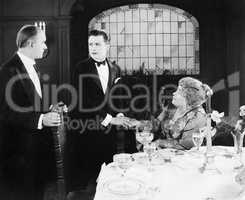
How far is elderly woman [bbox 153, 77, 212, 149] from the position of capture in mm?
3285

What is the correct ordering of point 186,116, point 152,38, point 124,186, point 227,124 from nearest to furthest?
point 124,186 → point 186,116 → point 227,124 → point 152,38

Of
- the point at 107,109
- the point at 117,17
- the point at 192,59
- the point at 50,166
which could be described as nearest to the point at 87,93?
the point at 107,109

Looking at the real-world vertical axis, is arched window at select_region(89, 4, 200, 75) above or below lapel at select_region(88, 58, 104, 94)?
above

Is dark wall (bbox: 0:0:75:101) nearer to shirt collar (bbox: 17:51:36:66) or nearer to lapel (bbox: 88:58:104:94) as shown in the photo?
lapel (bbox: 88:58:104:94)

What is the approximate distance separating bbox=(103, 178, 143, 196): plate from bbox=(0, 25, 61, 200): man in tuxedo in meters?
1.25

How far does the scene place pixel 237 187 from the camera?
2094mm

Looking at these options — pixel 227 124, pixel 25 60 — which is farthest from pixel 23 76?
pixel 227 124

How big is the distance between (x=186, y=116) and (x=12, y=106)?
143cm

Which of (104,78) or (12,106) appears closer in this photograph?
(12,106)

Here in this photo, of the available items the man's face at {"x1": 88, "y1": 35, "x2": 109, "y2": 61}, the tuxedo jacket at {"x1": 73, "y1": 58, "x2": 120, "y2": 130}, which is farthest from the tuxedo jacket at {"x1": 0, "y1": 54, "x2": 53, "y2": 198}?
A: the man's face at {"x1": 88, "y1": 35, "x2": 109, "y2": 61}

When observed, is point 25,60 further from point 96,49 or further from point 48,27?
point 48,27

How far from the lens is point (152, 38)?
5.22 meters

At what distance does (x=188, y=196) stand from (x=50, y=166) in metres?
2.60

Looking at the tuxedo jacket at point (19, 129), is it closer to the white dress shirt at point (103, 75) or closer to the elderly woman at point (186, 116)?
the white dress shirt at point (103, 75)
